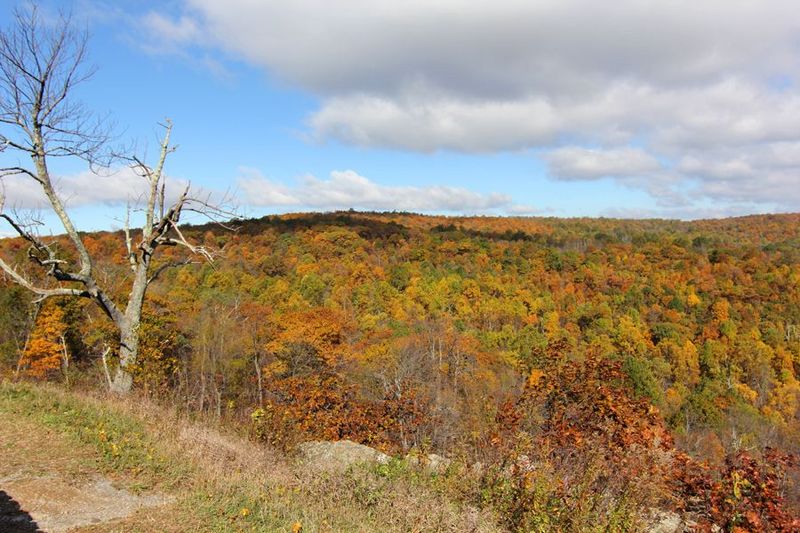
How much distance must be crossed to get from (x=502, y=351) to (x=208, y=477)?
61.6 m

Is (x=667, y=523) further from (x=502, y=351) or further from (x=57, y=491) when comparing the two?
(x=502, y=351)

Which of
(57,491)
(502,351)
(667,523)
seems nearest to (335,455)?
(57,491)

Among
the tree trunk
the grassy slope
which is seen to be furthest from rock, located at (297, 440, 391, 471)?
the tree trunk

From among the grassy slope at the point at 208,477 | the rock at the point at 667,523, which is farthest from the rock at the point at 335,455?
the rock at the point at 667,523

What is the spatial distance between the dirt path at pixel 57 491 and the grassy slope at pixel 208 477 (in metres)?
0.03

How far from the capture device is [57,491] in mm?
5426

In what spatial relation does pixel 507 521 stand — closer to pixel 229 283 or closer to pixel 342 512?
pixel 342 512

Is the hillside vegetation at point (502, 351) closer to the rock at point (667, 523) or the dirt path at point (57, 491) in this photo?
the rock at point (667, 523)

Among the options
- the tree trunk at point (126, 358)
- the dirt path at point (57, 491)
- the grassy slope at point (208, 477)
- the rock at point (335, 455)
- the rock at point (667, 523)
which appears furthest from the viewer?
the tree trunk at point (126, 358)

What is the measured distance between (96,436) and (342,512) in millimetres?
3529

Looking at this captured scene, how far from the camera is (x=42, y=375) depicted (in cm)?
3020

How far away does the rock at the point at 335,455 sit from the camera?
7.72m

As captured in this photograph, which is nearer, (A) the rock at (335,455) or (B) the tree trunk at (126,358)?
(A) the rock at (335,455)

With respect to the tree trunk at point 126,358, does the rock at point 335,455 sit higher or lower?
lower
